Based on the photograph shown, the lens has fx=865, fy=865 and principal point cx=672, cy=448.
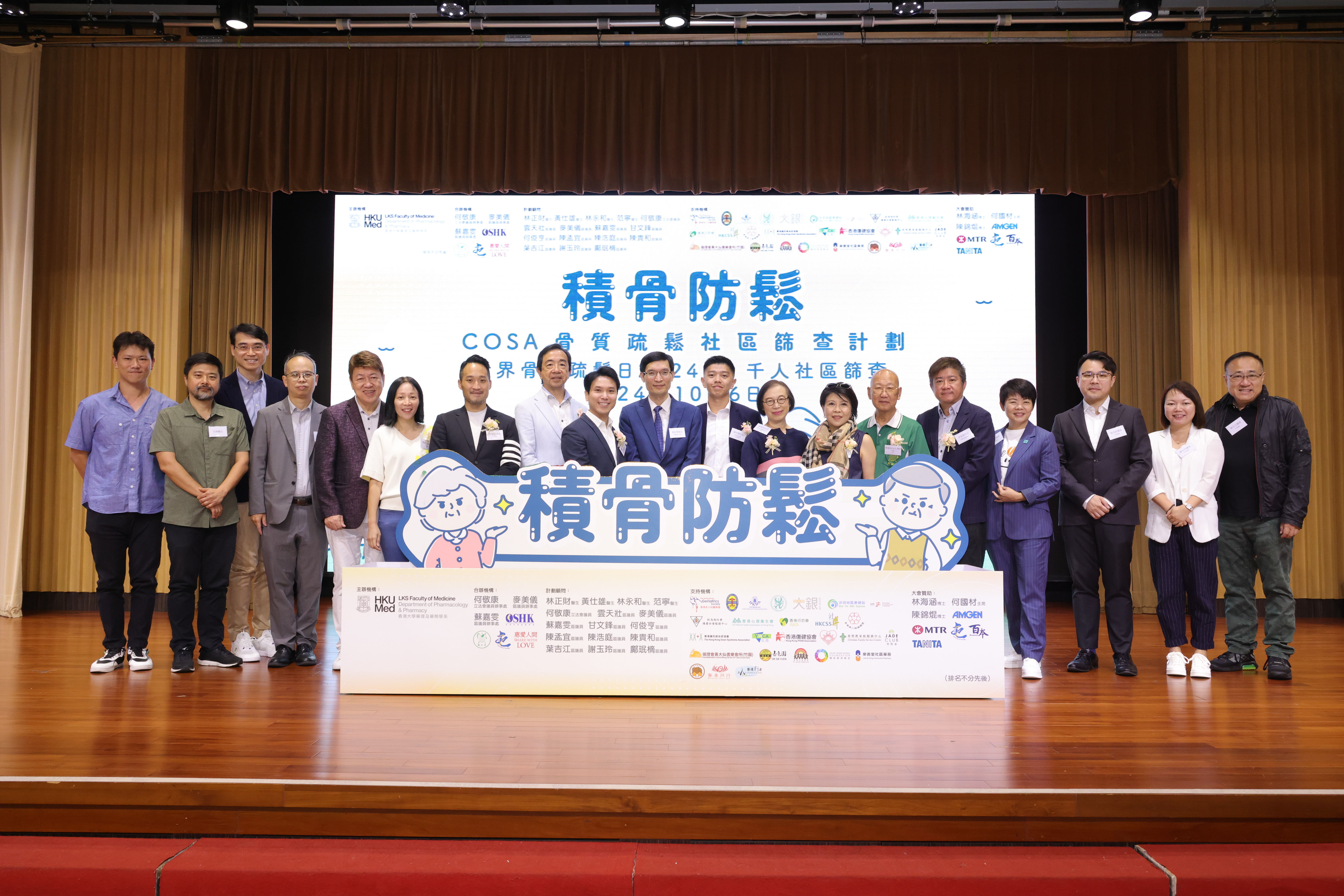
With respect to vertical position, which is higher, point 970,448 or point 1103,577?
point 970,448

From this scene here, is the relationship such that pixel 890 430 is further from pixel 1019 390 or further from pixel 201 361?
pixel 201 361

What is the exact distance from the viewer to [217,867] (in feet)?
6.61

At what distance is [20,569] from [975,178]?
647 cm

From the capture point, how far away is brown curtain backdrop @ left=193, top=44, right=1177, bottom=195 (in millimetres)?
5512

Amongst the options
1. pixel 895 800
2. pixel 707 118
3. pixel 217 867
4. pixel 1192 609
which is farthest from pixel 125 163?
pixel 1192 609

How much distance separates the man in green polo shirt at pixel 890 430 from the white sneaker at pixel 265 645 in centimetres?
283

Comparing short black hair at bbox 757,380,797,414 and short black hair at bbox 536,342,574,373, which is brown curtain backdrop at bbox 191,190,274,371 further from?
short black hair at bbox 757,380,797,414

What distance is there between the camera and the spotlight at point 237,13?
4.59 meters

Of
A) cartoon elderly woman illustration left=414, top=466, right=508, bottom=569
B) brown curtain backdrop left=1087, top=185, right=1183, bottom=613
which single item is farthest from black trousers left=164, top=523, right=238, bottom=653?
brown curtain backdrop left=1087, top=185, right=1183, bottom=613

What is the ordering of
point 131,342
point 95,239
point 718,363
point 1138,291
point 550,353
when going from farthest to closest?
point 1138,291, point 95,239, point 718,363, point 550,353, point 131,342

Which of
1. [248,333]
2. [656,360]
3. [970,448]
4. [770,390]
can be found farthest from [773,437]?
[248,333]

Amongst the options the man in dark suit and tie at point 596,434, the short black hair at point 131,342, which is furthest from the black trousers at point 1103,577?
the short black hair at point 131,342

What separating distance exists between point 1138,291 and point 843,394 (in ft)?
11.4

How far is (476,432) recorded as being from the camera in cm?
357
